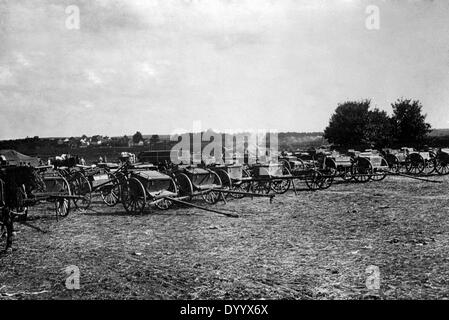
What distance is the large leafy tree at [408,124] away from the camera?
3906 centimetres

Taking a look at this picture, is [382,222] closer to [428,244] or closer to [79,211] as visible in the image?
[428,244]

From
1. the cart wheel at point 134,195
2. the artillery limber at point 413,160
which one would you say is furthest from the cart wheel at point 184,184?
the artillery limber at point 413,160

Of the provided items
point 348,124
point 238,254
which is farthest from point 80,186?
point 348,124

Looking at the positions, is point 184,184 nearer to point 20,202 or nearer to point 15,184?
point 20,202

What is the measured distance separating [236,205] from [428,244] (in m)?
6.09

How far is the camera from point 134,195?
10.4 metres

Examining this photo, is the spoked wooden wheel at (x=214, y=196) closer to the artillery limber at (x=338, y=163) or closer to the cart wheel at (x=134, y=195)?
the cart wheel at (x=134, y=195)

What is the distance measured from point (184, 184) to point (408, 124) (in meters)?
35.1

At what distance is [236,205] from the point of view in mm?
11672

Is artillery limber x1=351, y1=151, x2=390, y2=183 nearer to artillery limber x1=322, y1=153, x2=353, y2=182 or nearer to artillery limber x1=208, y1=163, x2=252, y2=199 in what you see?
artillery limber x1=322, y1=153, x2=353, y2=182

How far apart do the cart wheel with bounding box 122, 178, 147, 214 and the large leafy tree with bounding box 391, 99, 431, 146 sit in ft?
113

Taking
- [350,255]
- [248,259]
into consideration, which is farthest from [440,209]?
[248,259]

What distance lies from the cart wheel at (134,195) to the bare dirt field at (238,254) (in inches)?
12.6

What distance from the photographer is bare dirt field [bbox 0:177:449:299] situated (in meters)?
4.72
